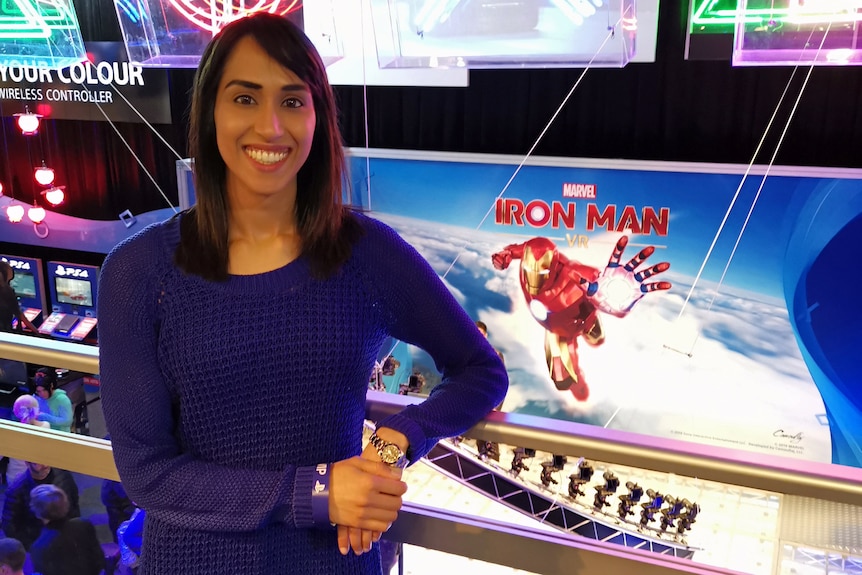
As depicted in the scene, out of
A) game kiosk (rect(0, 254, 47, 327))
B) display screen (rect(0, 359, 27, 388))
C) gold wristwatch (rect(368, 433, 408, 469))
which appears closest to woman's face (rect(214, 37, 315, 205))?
gold wristwatch (rect(368, 433, 408, 469))

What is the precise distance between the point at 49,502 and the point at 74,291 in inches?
195

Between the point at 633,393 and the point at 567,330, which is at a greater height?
the point at 567,330

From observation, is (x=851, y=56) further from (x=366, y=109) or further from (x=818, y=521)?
(x=366, y=109)

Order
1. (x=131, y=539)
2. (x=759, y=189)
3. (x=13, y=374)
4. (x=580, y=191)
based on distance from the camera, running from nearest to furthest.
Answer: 1. (x=131, y=539)
2. (x=759, y=189)
3. (x=580, y=191)
4. (x=13, y=374)

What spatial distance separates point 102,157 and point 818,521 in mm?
5565

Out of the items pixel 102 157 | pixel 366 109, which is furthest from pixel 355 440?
pixel 102 157

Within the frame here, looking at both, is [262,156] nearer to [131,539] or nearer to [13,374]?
[131,539]

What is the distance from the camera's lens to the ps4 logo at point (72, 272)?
5754 millimetres

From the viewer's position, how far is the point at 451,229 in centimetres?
454

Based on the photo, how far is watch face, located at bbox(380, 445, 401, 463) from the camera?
34.6 inches

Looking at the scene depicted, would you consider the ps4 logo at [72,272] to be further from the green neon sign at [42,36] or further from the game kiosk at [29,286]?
the green neon sign at [42,36]

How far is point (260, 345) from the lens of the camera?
886 millimetres

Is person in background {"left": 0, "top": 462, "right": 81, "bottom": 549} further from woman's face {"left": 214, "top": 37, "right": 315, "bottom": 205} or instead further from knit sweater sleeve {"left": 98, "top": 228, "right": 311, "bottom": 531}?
woman's face {"left": 214, "top": 37, "right": 315, "bottom": 205}

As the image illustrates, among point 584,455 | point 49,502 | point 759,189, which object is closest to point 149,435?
point 584,455
